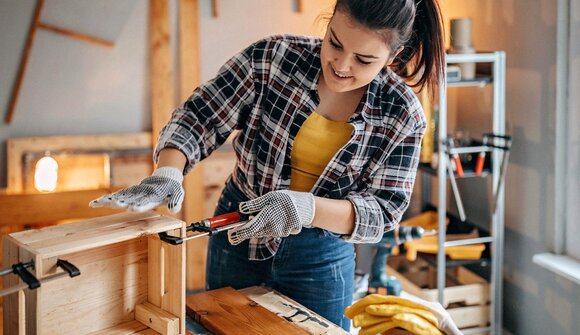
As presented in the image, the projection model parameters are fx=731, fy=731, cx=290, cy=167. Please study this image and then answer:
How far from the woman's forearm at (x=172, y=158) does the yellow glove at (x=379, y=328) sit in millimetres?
551

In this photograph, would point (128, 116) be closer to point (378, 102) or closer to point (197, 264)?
point (197, 264)

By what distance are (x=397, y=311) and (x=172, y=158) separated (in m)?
0.61

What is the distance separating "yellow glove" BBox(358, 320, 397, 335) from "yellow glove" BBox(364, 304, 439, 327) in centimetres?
2

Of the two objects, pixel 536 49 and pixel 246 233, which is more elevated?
pixel 536 49

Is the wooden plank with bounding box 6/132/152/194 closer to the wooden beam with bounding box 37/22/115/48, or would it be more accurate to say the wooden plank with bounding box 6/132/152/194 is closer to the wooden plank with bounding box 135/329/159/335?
the wooden beam with bounding box 37/22/115/48

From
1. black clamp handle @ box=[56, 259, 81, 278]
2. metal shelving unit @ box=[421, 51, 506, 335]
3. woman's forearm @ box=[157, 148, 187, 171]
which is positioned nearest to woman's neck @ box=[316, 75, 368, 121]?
woman's forearm @ box=[157, 148, 187, 171]

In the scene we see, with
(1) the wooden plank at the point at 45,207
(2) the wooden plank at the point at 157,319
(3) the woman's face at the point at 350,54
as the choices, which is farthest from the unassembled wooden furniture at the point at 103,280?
(1) the wooden plank at the point at 45,207

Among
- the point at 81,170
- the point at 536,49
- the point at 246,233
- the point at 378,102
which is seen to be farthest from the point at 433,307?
the point at 81,170

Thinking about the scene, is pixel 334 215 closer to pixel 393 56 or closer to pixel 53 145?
pixel 393 56

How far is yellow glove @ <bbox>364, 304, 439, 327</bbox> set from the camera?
1406 mm

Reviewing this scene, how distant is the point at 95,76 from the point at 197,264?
3.58ft

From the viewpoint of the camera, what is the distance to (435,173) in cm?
318

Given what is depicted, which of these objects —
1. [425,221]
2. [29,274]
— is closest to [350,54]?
[29,274]

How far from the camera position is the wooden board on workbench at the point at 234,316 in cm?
156
